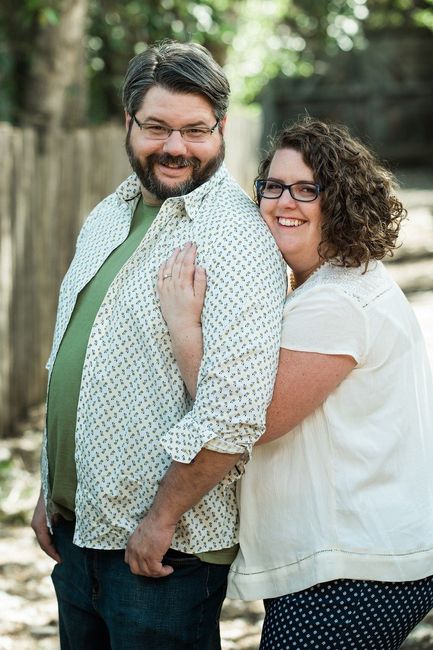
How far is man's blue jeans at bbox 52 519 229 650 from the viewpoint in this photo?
250 centimetres

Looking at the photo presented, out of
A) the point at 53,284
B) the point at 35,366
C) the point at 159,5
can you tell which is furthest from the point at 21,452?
the point at 159,5

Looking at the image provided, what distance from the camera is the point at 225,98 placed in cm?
271

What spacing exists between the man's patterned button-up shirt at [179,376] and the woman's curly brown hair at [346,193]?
0.15 metres

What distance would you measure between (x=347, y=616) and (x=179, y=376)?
680 mm

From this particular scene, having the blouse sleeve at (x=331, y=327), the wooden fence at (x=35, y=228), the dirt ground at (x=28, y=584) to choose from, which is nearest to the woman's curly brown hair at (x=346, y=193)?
the blouse sleeve at (x=331, y=327)

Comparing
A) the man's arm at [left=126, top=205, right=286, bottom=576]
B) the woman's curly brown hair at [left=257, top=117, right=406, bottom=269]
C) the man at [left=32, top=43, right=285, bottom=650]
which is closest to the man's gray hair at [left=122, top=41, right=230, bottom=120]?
the man at [left=32, top=43, right=285, bottom=650]

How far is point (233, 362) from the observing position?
2262 millimetres

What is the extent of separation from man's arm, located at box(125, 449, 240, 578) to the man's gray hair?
935 mm

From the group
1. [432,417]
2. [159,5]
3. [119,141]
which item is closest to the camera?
[432,417]

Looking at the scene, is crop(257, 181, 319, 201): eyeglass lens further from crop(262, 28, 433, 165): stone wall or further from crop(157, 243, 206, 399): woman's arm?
crop(262, 28, 433, 165): stone wall

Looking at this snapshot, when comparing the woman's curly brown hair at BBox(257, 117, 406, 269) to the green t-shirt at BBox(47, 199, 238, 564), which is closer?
the woman's curly brown hair at BBox(257, 117, 406, 269)

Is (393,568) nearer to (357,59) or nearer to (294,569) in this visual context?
(294,569)

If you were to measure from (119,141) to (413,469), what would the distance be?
5.83m

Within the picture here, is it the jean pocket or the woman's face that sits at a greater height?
the woman's face
